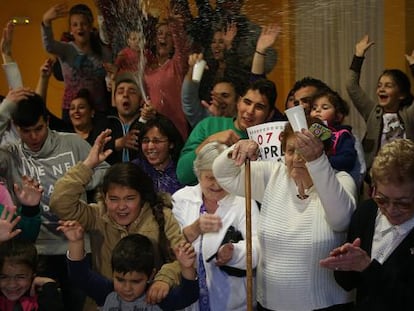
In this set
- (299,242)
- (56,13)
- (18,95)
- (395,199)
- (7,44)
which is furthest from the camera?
(56,13)

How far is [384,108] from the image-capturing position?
2973 millimetres

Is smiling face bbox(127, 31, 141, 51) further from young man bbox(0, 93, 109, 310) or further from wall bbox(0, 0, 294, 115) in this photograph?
wall bbox(0, 0, 294, 115)

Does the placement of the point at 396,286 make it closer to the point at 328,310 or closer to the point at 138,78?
the point at 328,310

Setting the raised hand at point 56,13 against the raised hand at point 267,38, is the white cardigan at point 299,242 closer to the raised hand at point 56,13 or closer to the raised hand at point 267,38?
the raised hand at point 267,38

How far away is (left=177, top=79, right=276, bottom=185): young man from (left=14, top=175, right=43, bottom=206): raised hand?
46 centimetres

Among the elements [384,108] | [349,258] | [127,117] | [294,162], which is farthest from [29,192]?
[384,108]

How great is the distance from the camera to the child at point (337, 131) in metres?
2.40

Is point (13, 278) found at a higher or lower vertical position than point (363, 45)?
lower

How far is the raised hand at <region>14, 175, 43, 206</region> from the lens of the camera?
256 cm

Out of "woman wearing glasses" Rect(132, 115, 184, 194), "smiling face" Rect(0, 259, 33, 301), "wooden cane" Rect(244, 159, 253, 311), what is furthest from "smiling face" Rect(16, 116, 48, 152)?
"wooden cane" Rect(244, 159, 253, 311)

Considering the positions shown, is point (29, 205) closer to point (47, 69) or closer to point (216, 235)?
point (216, 235)

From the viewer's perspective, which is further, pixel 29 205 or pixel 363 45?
pixel 363 45

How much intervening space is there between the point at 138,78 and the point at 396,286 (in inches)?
49.9

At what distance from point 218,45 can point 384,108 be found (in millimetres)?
759
